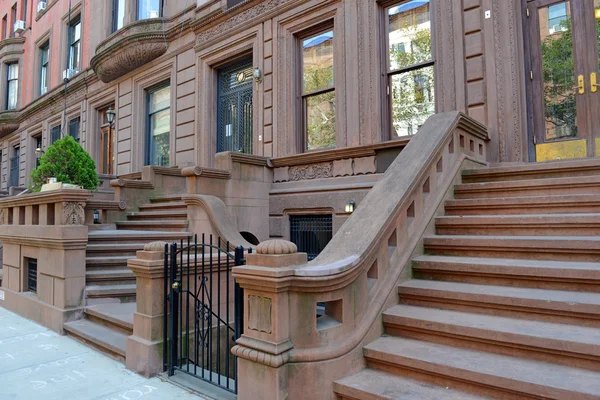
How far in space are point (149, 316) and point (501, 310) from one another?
11.0 feet

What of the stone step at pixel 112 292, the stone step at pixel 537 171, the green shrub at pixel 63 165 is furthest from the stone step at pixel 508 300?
the green shrub at pixel 63 165

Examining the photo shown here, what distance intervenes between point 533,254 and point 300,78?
270 inches

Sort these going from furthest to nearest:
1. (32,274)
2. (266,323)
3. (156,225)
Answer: (156,225), (32,274), (266,323)

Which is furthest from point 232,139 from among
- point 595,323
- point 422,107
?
point 595,323

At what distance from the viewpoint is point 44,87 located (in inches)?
811

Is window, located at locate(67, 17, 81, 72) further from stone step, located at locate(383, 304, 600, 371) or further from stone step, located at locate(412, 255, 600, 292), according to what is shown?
stone step, located at locate(383, 304, 600, 371)

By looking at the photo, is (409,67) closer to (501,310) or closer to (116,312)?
(501,310)

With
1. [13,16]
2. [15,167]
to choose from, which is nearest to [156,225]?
[15,167]

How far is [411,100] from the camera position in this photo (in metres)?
7.84

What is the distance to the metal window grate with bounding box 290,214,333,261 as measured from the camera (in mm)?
8305

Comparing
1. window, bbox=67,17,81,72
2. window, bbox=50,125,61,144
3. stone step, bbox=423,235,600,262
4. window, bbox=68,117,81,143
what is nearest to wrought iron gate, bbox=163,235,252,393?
stone step, bbox=423,235,600,262

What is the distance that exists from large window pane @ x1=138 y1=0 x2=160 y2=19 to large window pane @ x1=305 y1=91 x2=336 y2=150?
7227mm

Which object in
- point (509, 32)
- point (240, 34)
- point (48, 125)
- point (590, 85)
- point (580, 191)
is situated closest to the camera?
point (580, 191)

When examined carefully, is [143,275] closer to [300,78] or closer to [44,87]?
[300,78]
